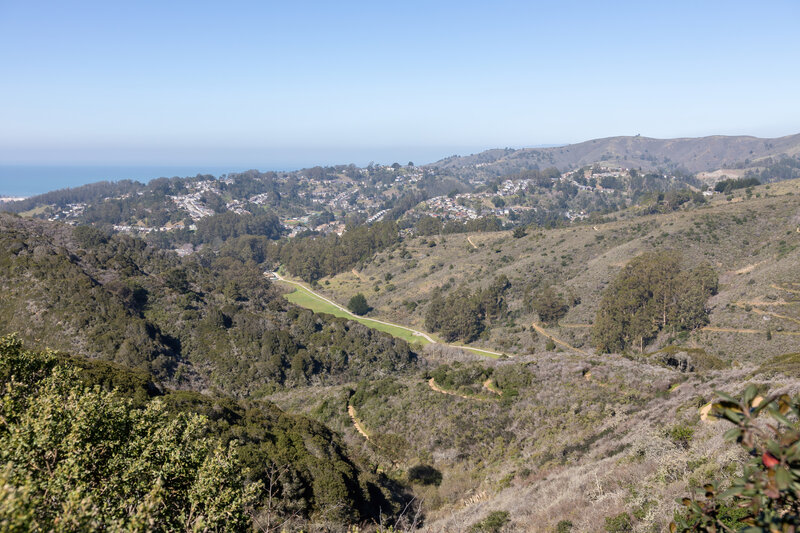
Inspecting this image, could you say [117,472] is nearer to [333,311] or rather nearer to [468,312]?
[468,312]

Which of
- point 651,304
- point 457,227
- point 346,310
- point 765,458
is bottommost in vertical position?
point 346,310

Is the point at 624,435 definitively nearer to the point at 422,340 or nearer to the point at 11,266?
the point at 422,340

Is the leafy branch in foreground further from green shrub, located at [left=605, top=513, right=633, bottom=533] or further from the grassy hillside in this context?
the grassy hillside

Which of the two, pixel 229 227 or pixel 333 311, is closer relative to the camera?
pixel 333 311

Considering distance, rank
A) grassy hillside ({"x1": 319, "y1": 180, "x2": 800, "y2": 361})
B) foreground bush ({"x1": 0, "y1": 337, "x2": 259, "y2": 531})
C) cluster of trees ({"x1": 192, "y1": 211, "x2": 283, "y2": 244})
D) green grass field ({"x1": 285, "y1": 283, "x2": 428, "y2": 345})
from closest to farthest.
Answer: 1. foreground bush ({"x1": 0, "y1": 337, "x2": 259, "y2": 531})
2. grassy hillside ({"x1": 319, "y1": 180, "x2": 800, "y2": 361})
3. green grass field ({"x1": 285, "y1": 283, "x2": 428, "y2": 345})
4. cluster of trees ({"x1": 192, "y1": 211, "x2": 283, "y2": 244})

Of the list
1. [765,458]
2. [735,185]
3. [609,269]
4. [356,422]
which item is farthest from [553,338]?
[735,185]

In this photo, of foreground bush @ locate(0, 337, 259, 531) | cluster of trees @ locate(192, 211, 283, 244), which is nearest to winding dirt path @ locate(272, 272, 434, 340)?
cluster of trees @ locate(192, 211, 283, 244)
